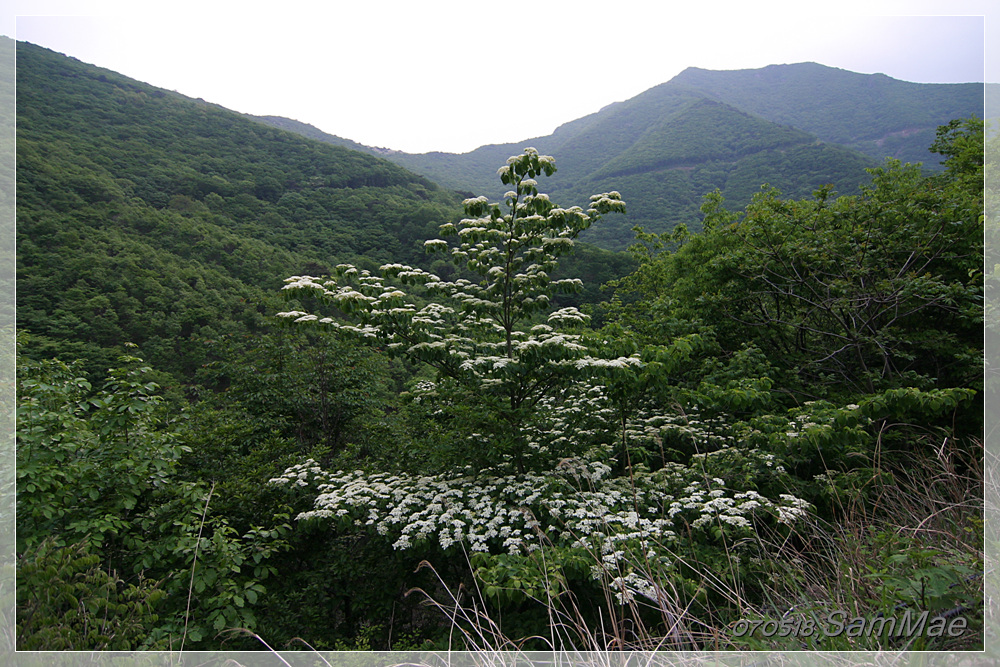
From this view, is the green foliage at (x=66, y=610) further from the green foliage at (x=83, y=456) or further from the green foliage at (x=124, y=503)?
the green foliage at (x=83, y=456)

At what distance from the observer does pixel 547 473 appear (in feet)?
13.8

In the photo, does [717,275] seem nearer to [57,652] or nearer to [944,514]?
[944,514]

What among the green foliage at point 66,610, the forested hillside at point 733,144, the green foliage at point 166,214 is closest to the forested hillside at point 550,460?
the green foliage at point 66,610

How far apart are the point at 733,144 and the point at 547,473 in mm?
57638

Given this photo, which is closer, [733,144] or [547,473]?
[547,473]

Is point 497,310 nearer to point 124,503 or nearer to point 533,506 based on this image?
point 533,506

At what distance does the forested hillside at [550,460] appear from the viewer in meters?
2.10

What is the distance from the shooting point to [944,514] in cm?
234

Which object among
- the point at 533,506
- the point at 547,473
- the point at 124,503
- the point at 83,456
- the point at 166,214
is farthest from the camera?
the point at 166,214

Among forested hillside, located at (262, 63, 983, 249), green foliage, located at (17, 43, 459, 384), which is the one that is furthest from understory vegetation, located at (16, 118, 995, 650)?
forested hillside, located at (262, 63, 983, 249)

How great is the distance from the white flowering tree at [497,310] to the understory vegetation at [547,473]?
4 centimetres

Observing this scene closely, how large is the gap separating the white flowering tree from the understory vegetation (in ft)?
0.13

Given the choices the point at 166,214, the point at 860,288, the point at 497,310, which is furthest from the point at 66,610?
the point at 166,214

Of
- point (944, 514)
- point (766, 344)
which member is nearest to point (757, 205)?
point (766, 344)
